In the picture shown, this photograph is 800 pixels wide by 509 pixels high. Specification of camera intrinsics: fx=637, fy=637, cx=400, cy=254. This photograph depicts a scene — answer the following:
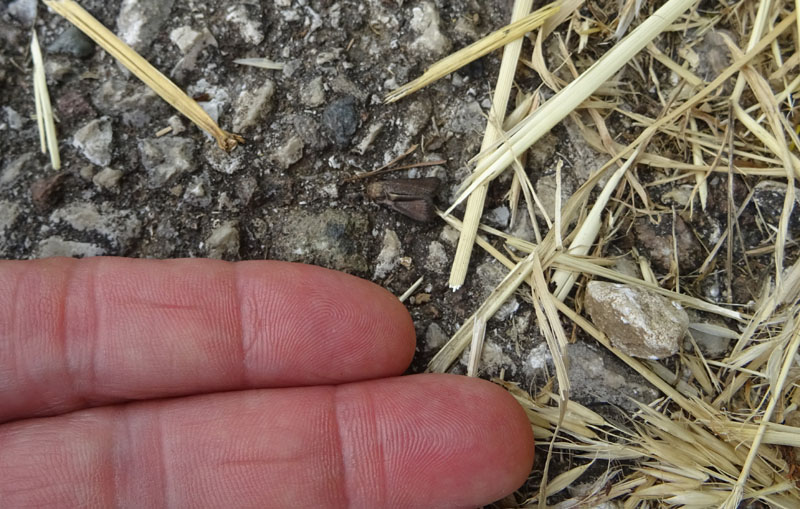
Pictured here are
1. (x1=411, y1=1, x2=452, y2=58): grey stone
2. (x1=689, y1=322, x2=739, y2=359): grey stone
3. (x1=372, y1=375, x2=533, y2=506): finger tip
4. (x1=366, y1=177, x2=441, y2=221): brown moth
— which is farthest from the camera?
Answer: (x1=411, y1=1, x2=452, y2=58): grey stone

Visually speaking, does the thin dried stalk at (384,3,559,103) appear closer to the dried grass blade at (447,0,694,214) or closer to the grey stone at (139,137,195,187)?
the dried grass blade at (447,0,694,214)

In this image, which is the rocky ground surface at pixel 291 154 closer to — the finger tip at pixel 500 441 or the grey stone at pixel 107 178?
the grey stone at pixel 107 178

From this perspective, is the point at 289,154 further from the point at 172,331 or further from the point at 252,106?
the point at 172,331

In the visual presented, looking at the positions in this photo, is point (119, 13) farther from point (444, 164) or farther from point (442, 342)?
point (442, 342)

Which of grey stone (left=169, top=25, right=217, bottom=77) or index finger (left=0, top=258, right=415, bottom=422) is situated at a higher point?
grey stone (left=169, top=25, right=217, bottom=77)

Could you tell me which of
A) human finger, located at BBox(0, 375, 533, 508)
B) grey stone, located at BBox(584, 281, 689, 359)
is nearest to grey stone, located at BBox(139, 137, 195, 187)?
human finger, located at BBox(0, 375, 533, 508)

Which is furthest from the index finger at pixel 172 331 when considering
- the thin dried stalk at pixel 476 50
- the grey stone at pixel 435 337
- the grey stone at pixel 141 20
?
the grey stone at pixel 141 20
